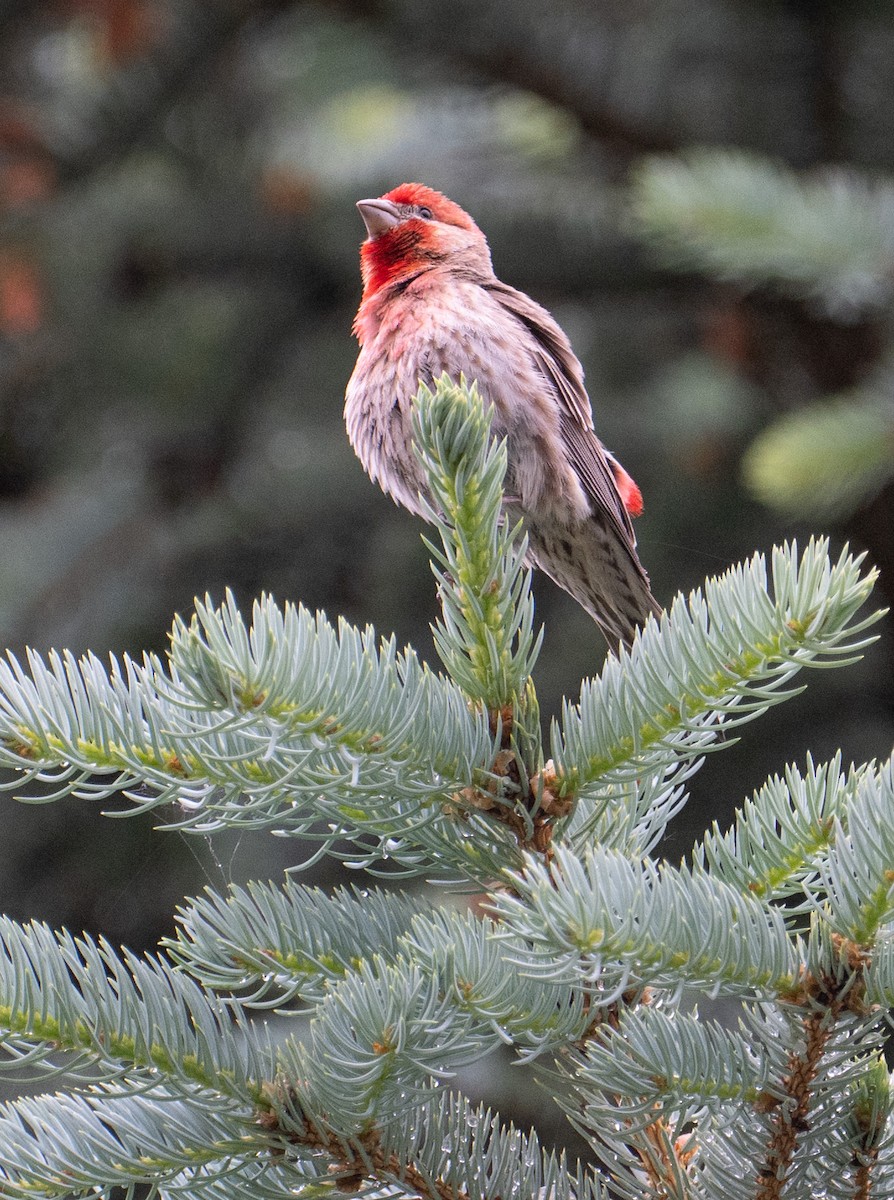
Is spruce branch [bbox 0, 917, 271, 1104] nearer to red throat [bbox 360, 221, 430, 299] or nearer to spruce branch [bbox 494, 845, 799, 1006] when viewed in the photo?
spruce branch [bbox 494, 845, 799, 1006]

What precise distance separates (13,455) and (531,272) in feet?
7.25

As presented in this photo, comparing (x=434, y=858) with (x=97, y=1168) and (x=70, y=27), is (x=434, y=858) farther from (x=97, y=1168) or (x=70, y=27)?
(x=70, y=27)

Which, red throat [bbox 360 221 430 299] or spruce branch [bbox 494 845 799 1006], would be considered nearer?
spruce branch [bbox 494 845 799 1006]

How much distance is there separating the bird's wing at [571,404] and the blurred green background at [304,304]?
637 mm

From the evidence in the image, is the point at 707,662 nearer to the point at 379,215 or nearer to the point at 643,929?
the point at 643,929

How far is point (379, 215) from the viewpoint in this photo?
13.0 ft

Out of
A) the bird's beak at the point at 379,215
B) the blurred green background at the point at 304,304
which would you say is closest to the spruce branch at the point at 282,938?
the blurred green background at the point at 304,304

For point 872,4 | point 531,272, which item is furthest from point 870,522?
point 872,4

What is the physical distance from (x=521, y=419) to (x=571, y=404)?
25 cm

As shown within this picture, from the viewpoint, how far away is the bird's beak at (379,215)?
3934 millimetres

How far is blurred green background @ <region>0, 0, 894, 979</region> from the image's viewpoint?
4.41m

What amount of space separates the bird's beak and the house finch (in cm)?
27

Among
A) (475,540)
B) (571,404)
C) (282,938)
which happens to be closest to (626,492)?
(571,404)

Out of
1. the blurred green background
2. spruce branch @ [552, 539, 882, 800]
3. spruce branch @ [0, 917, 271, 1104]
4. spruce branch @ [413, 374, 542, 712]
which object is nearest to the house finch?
the blurred green background
